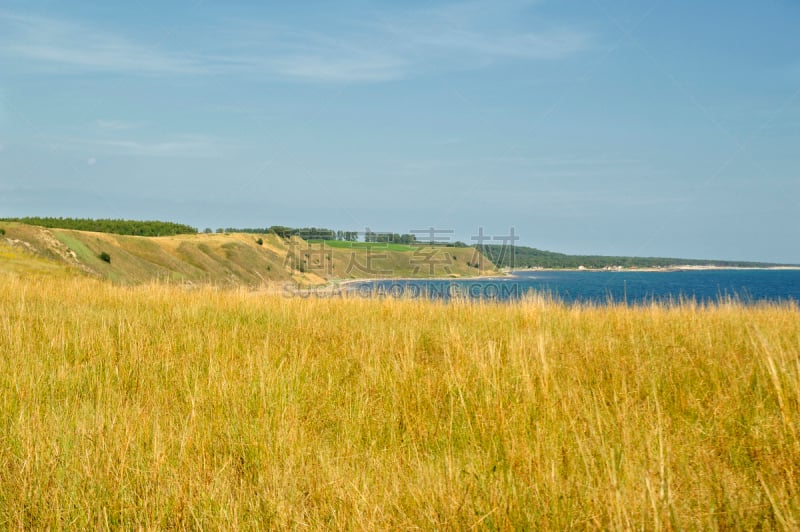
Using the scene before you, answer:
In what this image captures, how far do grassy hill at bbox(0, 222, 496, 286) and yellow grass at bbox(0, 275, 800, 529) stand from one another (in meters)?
5.04

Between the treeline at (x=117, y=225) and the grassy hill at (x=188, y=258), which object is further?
the treeline at (x=117, y=225)

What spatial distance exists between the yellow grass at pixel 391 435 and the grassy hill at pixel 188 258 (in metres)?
5.04

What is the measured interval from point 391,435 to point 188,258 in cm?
6468

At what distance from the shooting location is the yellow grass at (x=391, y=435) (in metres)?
2.41

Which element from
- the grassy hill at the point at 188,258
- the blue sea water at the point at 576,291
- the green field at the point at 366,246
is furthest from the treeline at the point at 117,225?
the blue sea water at the point at 576,291

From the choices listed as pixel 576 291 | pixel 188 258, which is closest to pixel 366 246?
pixel 188 258

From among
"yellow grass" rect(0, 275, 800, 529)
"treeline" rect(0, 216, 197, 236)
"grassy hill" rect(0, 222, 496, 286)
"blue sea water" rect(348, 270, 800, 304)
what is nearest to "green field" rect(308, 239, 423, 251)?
"grassy hill" rect(0, 222, 496, 286)

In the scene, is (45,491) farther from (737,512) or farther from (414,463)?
(737,512)

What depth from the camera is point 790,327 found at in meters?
7.64

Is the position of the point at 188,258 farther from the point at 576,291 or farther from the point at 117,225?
the point at 117,225

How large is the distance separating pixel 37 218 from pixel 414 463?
109835mm

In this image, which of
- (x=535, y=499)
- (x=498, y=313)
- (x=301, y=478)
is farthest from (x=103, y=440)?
(x=498, y=313)

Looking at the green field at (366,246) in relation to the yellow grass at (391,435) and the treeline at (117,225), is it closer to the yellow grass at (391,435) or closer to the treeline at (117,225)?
the treeline at (117,225)

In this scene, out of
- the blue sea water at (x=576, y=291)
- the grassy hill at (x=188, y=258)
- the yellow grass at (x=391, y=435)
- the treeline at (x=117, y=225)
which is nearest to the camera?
the yellow grass at (x=391, y=435)
